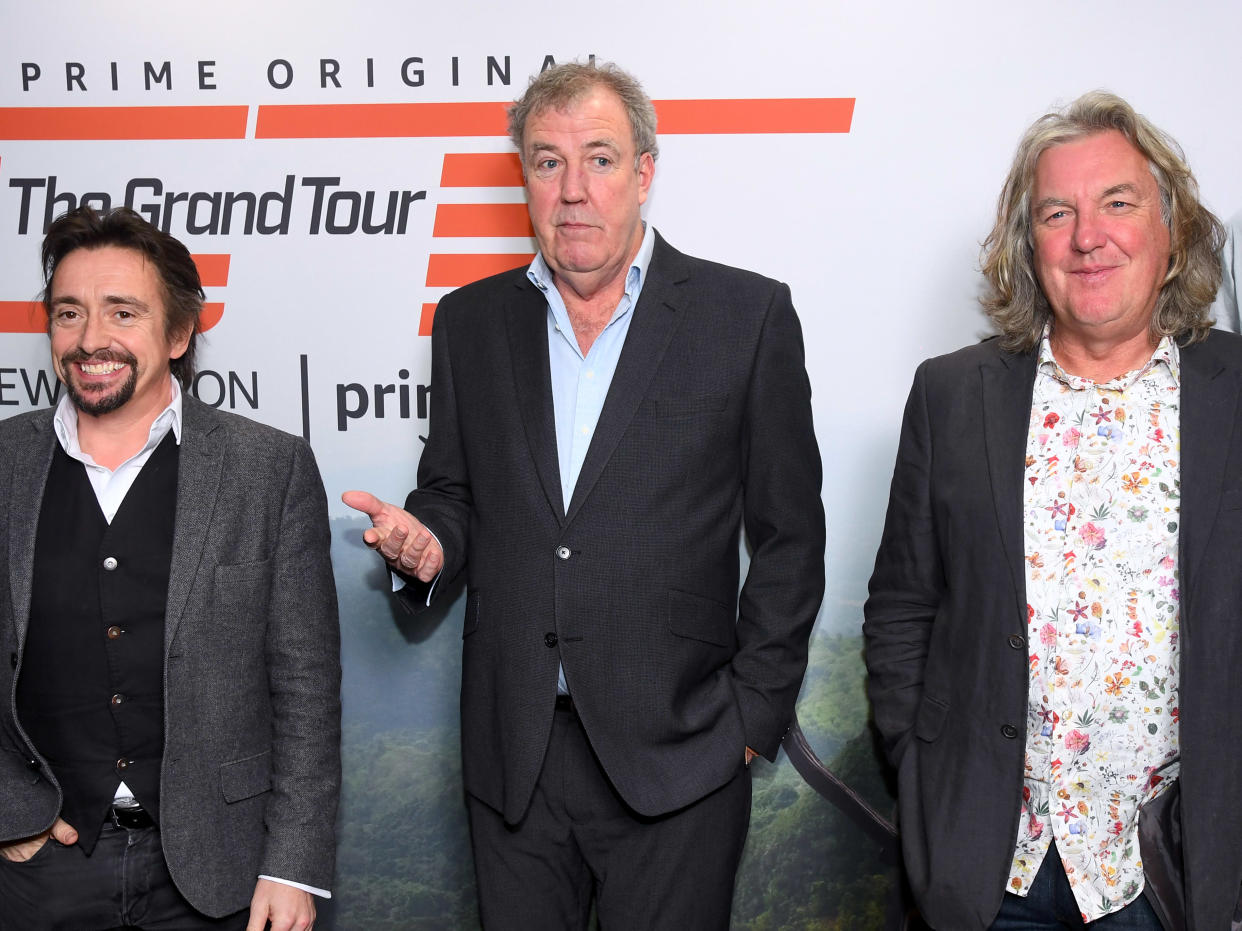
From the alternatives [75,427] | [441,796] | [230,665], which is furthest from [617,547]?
[441,796]

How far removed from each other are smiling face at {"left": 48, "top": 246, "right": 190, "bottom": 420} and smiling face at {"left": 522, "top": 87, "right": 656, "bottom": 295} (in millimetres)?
778

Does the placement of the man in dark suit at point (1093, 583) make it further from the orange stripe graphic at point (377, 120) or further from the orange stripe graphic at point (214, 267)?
the orange stripe graphic at point (214, 267)

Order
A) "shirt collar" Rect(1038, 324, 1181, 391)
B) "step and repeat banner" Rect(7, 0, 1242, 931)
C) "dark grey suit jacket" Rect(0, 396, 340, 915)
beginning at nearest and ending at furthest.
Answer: "shirt collar" Rect(1038, 324, 1181, 391) < "dark grey suit jacket" Rect(0, 396, 340, 915) < "step and repeat banner" Rect(7, 0, 1242, 931)

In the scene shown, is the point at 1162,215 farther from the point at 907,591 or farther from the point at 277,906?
the point at 277,906

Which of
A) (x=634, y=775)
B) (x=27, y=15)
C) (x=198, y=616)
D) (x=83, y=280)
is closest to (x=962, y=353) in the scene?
(x=634, y=775)

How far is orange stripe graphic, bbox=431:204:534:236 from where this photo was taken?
2.75m

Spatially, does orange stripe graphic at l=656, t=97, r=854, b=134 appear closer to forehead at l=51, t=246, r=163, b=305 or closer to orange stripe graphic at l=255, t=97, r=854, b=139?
orange stripe graphic at l=255, t=97, r=854, b=139

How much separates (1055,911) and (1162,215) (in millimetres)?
1212

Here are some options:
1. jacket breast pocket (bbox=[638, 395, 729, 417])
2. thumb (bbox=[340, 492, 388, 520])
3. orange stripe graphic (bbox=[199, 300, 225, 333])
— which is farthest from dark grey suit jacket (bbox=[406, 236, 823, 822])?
orange stripe graphic (bbox=[199, 300, 225, 333])

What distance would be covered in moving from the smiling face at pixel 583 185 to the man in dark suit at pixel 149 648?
661 mm

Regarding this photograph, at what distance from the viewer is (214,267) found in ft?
9.29

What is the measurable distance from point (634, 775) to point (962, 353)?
995mm

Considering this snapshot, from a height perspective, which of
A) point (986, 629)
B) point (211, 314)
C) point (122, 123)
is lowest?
point (986, 629)

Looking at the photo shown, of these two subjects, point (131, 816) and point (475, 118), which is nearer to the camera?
point (131, 816)
